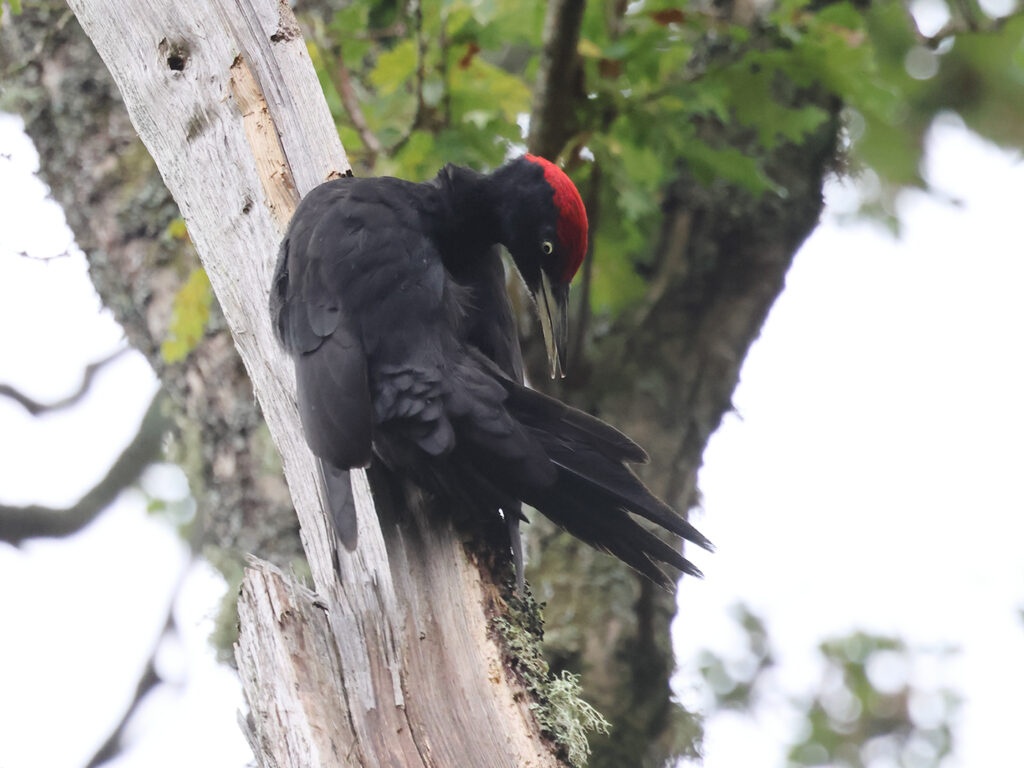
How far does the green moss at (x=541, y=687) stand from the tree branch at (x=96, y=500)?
2.50 meters

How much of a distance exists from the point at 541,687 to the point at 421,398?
2.29 feet

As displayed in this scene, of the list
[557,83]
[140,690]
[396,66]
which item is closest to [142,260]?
[396,66]

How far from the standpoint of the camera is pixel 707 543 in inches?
82.4

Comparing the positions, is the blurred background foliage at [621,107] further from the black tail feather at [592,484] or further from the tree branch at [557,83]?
the black tail feather at [592,484]

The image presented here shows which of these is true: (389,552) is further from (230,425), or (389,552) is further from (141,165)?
(141,165)

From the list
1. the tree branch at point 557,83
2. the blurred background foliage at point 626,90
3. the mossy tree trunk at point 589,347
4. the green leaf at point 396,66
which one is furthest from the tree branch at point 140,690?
the tree branch at point 557,83

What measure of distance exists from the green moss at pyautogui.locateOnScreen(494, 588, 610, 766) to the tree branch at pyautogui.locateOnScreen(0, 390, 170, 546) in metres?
2.50

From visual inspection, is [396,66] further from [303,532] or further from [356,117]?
[303,532]

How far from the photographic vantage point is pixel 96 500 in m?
4.77

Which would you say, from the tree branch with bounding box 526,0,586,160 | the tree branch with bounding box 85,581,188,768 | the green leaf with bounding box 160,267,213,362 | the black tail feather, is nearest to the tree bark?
the green leaf with bounding box 160,267,213,362

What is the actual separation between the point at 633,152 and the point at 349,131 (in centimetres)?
107

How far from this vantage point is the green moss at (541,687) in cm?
193

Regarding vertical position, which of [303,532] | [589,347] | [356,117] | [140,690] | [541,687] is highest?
[356,117]

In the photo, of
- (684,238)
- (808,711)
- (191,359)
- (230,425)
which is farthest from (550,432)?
(808,711)
